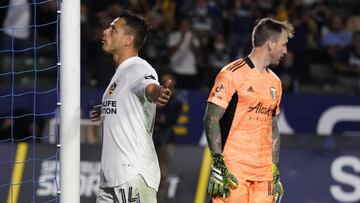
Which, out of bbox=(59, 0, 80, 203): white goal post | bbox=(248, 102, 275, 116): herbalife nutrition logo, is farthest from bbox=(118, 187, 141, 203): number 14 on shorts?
bbox=(248, 102, 275, 116): herbalife nutrition logo

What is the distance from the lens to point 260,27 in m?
8.30

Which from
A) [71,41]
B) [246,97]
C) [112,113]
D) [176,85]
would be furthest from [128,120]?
[176,85]

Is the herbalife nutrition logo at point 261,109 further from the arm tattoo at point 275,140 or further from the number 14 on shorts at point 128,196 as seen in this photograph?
the number 14 on shorts at point 128,196

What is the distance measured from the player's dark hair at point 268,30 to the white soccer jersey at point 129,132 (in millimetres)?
1266

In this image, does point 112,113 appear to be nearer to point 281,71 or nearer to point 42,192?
point 42,192

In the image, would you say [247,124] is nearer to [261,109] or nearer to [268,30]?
[261,109]

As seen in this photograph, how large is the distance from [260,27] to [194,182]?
4.37m

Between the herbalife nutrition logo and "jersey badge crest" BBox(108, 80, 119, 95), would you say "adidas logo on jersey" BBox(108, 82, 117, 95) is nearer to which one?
"jersey badge crest" BBox(108, 80, 119, 95)

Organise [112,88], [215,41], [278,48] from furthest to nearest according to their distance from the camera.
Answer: [215,41], [278,48], [112,88]

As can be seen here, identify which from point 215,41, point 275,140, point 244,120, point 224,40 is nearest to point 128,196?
point 244,120

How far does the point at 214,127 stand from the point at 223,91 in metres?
0.29

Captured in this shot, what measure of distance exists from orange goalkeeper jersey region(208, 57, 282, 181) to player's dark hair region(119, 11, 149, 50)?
837mm

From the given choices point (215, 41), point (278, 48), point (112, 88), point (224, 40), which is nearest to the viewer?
point (112, 88)

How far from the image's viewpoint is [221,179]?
7.98m
